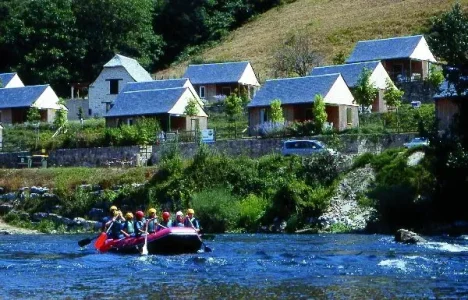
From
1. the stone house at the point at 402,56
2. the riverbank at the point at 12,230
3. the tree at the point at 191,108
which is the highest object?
the stone house at the point at 402,56

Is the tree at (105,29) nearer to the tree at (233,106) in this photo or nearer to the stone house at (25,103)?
the stone house at (25,103)

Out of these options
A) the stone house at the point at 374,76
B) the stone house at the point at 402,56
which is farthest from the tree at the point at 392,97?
the stone house at the point at 402,56

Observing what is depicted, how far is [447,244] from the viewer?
132 feet

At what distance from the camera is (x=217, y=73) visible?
92938 mm

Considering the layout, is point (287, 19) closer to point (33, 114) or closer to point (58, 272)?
point (33, 114)

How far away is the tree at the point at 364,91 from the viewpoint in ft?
242

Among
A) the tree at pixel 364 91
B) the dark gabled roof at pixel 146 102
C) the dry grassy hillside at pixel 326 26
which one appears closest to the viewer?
the tree at pixel 364 91

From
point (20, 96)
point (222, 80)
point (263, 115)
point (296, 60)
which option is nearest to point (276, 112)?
point (263, 115)

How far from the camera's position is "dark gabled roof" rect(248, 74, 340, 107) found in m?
73.6

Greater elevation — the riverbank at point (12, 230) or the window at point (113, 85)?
the window at point (113, 85)

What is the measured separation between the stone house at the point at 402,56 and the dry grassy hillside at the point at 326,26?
1267 cm

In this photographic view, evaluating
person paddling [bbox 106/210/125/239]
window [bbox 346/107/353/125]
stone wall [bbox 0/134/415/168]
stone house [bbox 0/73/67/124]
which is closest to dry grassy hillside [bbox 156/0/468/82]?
stone house [bbox 0/73/67/124]

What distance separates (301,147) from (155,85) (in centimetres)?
2639

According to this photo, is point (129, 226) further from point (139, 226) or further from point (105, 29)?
point (105, 29)
